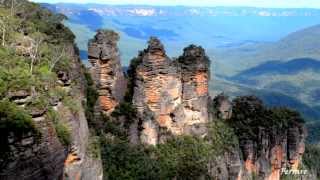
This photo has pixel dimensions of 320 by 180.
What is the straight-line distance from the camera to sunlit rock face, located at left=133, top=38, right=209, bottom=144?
147 ft

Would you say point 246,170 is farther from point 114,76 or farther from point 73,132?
point 73,132

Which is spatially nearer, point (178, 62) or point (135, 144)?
point (135, 144)

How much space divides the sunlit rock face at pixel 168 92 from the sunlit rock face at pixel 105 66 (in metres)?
1.83

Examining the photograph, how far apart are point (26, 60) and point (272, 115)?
36740mm

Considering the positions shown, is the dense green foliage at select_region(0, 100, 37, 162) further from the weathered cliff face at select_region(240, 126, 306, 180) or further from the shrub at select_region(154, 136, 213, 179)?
the weathered cliff face at select_region(240, 126, 306, 180)

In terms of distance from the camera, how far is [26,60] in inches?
1099

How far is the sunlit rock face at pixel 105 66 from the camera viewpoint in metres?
43.5

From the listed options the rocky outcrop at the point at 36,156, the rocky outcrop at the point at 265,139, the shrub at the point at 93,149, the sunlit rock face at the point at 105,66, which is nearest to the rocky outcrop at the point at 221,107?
the rocky outcrop at the point at 265,139

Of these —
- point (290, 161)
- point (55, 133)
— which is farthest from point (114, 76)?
point (290, 161)

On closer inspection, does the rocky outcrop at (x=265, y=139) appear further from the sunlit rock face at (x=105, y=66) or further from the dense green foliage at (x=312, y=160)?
the sunlit rock face at (x=105, y=66)

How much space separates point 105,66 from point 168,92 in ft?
17.6

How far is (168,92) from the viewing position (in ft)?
151

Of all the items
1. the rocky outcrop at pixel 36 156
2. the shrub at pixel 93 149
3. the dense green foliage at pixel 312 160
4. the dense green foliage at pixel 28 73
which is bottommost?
the dense green foliage at pixel 312 160

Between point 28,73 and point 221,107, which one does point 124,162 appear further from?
point 28,73
